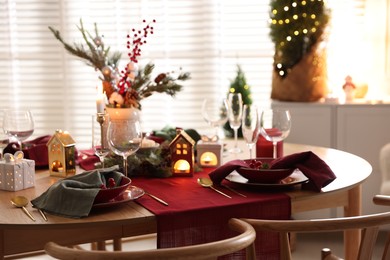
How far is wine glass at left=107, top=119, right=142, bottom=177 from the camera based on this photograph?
2267 mm

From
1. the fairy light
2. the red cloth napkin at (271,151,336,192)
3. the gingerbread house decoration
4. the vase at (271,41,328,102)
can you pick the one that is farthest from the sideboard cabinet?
the gingerbread house decoration

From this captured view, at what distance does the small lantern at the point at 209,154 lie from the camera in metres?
2.69

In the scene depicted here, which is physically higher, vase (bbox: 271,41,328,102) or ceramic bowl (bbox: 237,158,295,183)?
vase (bbox: 271,41,328,102)

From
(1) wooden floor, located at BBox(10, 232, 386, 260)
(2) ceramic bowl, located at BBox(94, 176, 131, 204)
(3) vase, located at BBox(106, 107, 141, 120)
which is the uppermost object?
(3) vase, located at BBox(106, 107, 141, 120)

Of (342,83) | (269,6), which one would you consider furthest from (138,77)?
(342,83)

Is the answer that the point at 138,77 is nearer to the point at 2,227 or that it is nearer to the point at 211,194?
the point at 211,194

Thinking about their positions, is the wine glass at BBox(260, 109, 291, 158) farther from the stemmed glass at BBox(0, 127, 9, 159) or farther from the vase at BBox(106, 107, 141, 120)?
the stemmed glass at BBox(0, 127, 9, 159)

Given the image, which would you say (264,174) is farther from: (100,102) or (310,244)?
(310,244)

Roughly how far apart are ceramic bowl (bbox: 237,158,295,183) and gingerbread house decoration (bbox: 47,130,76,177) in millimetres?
641

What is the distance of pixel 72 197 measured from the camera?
2031 mm

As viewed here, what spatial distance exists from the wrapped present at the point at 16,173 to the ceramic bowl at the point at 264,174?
27.7 inches

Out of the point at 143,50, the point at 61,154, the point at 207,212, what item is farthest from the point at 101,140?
the point at 143,50

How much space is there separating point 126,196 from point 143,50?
270 cm

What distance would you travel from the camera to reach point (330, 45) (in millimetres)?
4559
